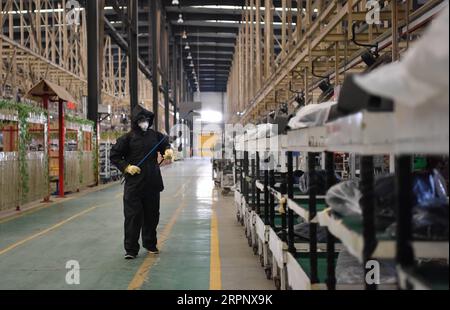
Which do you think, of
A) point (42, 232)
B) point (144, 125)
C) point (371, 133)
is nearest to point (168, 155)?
point (144, 125)

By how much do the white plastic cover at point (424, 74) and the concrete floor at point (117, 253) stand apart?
13.7 ft

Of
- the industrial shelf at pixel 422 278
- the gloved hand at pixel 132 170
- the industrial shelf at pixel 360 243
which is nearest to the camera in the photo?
the industrial shelf at pixel 422 278

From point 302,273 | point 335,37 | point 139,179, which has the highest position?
point 335,37

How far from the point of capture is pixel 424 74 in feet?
5.55

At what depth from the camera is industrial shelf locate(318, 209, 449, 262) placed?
2127mm

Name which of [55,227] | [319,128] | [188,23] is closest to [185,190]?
[55,227]

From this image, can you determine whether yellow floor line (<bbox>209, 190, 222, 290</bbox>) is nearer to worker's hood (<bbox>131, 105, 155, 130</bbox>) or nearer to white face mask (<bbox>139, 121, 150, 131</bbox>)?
white face mask (<bbox>139, 121, 150, 131</bbox>)

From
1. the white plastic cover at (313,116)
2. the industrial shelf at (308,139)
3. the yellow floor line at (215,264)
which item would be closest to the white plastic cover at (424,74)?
the industrial shelf at (308,139)

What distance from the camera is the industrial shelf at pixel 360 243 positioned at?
2.13 metres

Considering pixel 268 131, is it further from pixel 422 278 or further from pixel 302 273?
pixel 422 278

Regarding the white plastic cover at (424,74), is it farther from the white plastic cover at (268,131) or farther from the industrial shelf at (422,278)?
the white plastic cover at (268,131)

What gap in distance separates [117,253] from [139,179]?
1.14 meters

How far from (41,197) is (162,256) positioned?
7.71 metres
